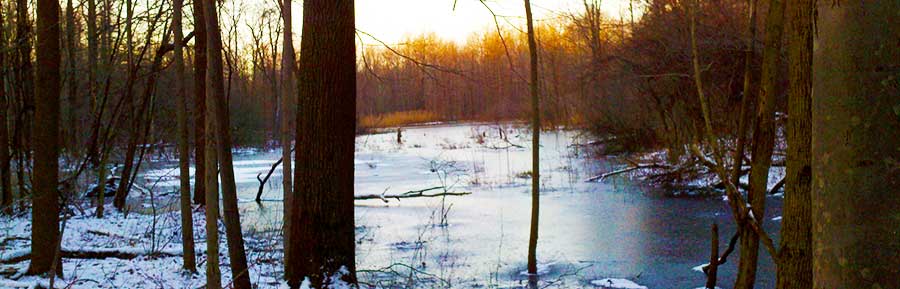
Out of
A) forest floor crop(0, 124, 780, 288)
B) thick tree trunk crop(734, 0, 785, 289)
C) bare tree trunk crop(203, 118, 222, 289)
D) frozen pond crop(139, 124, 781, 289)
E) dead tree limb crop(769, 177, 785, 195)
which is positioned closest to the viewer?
bare tree trunk crop(203, 118, 222, 289)

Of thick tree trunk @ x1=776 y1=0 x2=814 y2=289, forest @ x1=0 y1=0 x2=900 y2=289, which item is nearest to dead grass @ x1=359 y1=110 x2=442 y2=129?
forest @ x1=0 y1=0 x2=900 y2=289

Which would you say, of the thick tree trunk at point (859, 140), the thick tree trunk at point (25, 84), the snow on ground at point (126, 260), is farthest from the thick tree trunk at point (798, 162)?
the thick tree trunk at point (25, 84)

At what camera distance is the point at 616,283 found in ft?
31.1

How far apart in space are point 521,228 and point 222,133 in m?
7.99

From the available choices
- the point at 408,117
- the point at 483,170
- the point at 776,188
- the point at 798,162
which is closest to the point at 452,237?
the point at 776,188

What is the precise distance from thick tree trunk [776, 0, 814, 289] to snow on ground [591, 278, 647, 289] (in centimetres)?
374

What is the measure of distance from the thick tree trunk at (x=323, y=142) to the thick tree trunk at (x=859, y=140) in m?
4.73

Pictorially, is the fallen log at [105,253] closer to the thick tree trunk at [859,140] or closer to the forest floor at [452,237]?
the forest floor at [452,237]

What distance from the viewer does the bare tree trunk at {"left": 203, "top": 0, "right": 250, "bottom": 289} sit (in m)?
6.19

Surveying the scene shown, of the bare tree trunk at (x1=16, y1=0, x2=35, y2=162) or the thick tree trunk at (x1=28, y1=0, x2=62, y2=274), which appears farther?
the bare tree trunk at (x1=16, y1=0, x2=35, y2=162)

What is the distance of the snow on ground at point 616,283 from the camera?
9.30 m

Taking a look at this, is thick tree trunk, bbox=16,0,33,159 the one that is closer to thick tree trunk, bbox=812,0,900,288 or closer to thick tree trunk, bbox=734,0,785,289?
thick tree trunk, bbox=734,0,785,289

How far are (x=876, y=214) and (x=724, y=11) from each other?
63.5 ft

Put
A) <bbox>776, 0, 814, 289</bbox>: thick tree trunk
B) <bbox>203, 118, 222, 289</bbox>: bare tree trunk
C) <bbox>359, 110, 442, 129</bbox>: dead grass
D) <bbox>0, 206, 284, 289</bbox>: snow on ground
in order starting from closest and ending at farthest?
<bbox>776, 0, 814, 289</bbox>: thick tree trunk < <bbox>203, 118, 222, 289</bbox>: bare tree trunk < <bbox>0, 206, 284, 289</bbox>: snow on ground < <bbox>359, 110, 442, 129</bbox>: dead grass
